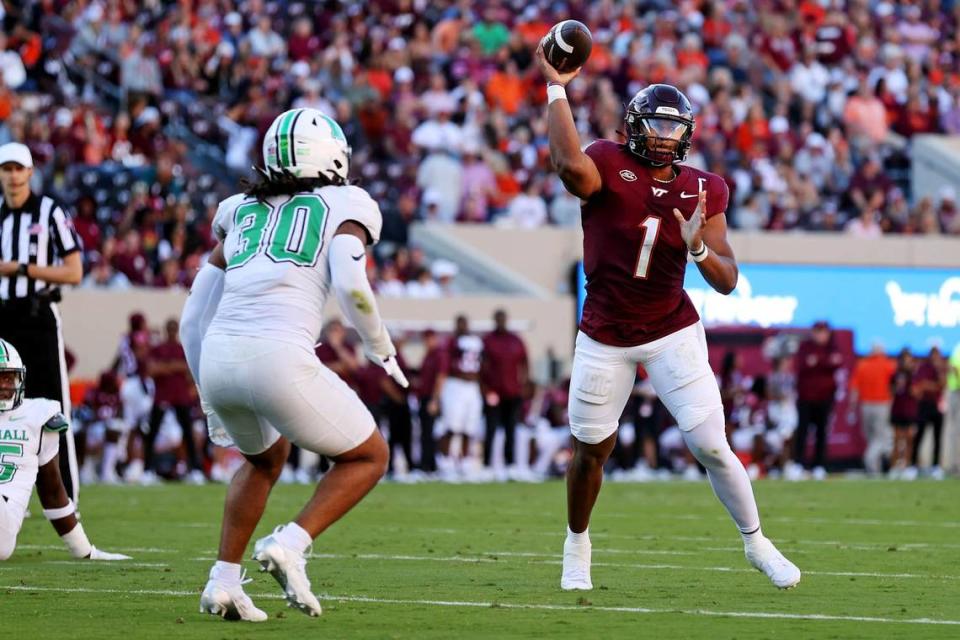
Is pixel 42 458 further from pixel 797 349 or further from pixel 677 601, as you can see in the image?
pixel 797 349

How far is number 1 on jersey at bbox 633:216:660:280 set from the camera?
7.43 metres

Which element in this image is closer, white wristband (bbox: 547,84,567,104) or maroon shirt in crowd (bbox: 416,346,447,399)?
white wristband (bbox: 547,84,567,104)

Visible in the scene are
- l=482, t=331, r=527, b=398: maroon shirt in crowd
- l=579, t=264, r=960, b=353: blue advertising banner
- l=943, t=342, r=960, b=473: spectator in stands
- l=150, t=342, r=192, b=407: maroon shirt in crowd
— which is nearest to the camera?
l=150, t=342, r=192, b=407: maroon shirt in crowd

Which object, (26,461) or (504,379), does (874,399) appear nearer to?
(504,379)

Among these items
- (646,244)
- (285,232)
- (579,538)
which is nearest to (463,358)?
(579,538)

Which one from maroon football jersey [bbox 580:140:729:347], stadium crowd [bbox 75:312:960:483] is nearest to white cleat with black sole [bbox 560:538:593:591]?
maroon football jersey [bbox 580:140:729:347]

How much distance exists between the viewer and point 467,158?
22984 millimetres

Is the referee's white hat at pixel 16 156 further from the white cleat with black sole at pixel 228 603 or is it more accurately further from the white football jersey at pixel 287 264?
the white cleat with black sole at pixel 228 603

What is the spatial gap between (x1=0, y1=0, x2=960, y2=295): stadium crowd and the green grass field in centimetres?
733

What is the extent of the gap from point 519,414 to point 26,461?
11383 mm

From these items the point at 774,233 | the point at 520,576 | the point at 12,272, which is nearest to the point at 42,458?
the point at 12,272

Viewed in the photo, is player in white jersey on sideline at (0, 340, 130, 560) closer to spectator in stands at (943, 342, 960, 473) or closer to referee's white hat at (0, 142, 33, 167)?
referee's white hat at (0, 142, 33, 167)

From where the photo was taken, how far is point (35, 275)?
9672 millimetres

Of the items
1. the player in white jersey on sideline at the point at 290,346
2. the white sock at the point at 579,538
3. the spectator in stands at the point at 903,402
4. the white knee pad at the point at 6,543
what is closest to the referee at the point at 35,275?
the white knee pad at the point at 6,543
